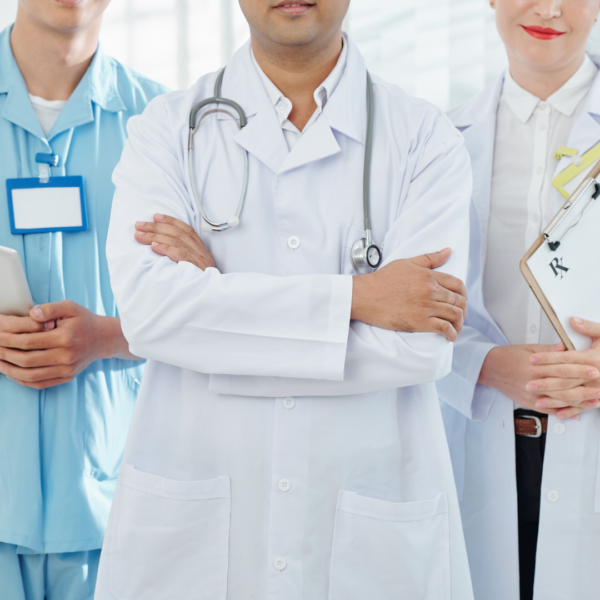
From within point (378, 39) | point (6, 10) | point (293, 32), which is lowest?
point (293, 32)

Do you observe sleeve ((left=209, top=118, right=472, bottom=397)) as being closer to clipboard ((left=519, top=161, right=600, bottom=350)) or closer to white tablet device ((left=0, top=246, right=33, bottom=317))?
clipboard ((left=519, top=161, right=600, bottom=350))

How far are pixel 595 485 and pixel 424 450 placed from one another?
0.46 m

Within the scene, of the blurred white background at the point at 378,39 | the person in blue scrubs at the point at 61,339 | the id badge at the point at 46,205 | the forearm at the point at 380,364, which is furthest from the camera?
the blurred white background at the point at 378,39

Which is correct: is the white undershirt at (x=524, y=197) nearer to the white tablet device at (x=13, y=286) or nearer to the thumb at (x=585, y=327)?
the thumb at (x=585, y=327)

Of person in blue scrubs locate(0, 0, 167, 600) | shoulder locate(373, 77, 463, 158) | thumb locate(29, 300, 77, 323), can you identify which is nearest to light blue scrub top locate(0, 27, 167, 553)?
person in blue scrubs locate(0, 0, 167, 600)

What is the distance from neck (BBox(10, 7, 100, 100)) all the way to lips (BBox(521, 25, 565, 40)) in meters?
1.12

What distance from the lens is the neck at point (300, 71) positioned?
4.92 feet

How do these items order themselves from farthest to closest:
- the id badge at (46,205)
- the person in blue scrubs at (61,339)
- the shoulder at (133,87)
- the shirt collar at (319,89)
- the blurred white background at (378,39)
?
the blurred white background at (378,39) < the shoulder at (133,87) < the id badge at (46,205) < the person in blue scrubs at (61,339) < the shirt collar at (319,89)

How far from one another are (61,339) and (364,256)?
2.40 ft

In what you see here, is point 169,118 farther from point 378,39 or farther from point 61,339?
point 378,39

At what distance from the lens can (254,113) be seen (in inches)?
58.3

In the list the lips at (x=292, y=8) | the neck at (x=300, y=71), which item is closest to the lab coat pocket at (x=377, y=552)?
the neck at (x=300, y=71)

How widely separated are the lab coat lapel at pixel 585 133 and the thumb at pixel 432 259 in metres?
0.49

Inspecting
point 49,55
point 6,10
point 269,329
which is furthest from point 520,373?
point 6,10
